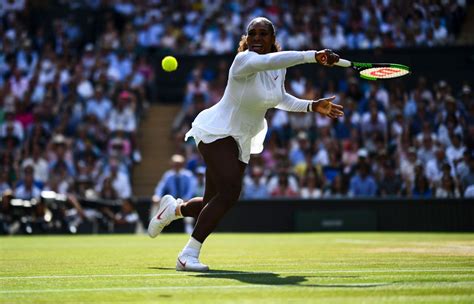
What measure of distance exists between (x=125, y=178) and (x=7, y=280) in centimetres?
1517

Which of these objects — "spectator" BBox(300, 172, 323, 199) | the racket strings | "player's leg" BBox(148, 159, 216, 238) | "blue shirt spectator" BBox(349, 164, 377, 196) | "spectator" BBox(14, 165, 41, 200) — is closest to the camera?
the racket strings

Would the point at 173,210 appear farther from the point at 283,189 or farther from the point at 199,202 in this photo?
the point at 283,189

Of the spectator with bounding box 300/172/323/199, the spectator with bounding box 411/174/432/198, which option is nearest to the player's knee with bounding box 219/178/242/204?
the spectator with bounding box 411/174/432/198

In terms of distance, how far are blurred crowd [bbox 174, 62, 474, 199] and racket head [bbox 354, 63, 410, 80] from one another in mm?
10186

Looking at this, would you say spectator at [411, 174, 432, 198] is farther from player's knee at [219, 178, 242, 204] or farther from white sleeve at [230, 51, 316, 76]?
white sleeve at [230, 51, 316, 76]

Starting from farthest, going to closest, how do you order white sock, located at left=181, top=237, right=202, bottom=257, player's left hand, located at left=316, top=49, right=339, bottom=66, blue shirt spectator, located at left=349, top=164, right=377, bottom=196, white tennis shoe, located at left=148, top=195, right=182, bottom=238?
blue shirt spectator, located at left=349, top=164, right=377, bottom=196 → white tennis shoe, located at left=148, top=195, right=182, bottom=238 → white sock, located at left=181, top=237, right=202, bottom=257 → player's left hand, located at left=316, top=49, right=339, bottom=66

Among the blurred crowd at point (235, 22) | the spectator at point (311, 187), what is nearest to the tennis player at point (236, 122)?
the spectator at point (311, 187)

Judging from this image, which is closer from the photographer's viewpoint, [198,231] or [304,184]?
[198,231]

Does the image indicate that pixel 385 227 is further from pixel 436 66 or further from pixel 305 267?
pixel 305 267

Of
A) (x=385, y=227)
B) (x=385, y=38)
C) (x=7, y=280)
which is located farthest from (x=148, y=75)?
(x=7, y=280)

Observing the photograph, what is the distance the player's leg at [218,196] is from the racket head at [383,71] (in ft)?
4.84

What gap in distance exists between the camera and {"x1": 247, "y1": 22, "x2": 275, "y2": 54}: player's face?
8.23 metres

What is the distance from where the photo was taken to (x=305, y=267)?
8367 mm

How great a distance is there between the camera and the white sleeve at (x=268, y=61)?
25.2ft
